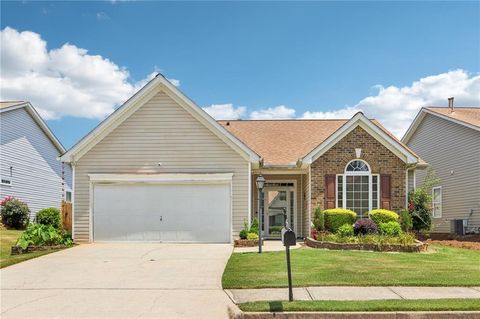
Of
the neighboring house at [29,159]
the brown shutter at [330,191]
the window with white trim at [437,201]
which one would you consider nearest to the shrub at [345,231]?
the brown shutter at [330,191]

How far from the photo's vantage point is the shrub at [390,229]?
1805 cm

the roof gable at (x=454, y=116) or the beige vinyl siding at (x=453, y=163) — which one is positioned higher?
the roof gable at (x=454, y=116)

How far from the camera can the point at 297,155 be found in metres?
22.6

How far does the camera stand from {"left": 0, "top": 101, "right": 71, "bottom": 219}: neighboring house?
91.1 feet

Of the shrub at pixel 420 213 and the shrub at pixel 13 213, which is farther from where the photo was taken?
Answer: the shrub at pixel 13 213

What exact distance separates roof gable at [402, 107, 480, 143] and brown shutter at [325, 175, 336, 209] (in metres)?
8.18

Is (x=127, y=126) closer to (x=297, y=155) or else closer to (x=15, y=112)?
(x=297, y=155)

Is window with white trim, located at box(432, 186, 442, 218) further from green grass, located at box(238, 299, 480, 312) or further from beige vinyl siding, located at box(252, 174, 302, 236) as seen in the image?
green grass, located at box(238, 299, 480, 312)

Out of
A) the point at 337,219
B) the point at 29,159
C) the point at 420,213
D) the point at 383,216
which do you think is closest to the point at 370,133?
the point at 383,216

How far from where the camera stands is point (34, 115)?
101ft

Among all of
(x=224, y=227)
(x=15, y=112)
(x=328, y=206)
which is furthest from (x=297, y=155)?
(x=15, y=112)

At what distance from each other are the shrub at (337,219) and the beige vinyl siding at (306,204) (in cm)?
109

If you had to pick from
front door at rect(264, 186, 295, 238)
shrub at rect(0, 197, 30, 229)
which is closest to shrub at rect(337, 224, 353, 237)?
front door at rect(264, 186, 295, 238)

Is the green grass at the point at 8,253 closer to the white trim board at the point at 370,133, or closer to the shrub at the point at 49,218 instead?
the shrub at the point at 49,218
